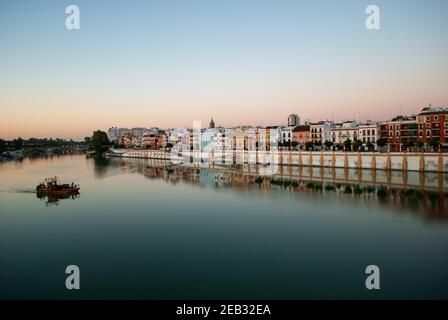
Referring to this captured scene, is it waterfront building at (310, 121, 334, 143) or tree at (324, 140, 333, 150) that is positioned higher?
waterfront building at (310, 121, 334, 143)

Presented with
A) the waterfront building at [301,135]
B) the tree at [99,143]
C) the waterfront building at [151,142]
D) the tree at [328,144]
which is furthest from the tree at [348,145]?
the tree at [99,143]

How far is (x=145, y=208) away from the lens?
20.7m

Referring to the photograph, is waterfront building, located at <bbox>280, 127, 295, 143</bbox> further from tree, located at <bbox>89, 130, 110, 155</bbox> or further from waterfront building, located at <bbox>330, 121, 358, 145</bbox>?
tree, located at <bbox>89, 130, 110, 155</bbox>

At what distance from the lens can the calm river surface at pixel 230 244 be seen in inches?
383

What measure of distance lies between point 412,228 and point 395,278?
5.43 m

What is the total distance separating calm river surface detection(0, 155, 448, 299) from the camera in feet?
31.9

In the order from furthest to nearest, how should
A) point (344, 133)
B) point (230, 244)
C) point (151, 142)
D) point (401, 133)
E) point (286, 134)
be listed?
point (151, 142)
point (286, 134)
point (344, 133)
point (401, 133)
point (230, 244)

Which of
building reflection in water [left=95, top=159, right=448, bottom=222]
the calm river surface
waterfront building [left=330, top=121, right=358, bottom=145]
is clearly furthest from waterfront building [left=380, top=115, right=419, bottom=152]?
the calm river surface

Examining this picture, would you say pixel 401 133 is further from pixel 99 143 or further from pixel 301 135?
pixel 99 143

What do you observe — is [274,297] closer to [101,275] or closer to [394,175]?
[101,275]

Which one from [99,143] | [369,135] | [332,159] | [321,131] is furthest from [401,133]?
Answer: [99,143]

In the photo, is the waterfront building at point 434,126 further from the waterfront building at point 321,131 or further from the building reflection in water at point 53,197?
the building reflection in water at point 53,197

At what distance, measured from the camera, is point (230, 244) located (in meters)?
13.3
